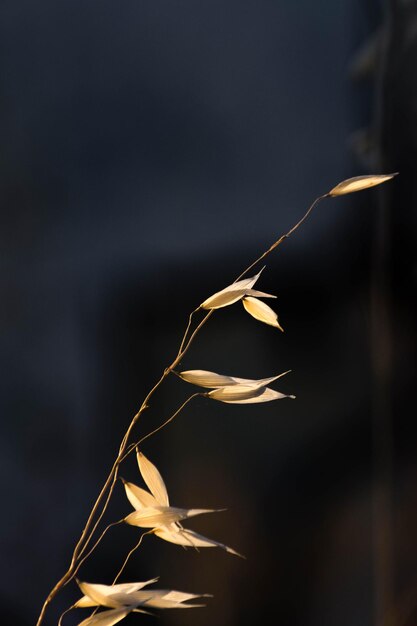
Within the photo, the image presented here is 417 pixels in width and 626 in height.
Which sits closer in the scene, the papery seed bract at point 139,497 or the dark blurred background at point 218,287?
the papery seed bract at point 139,497

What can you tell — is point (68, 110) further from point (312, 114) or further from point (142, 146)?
point (312, 114)

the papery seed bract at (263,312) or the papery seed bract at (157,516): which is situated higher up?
the papery seed bract at (263,312)

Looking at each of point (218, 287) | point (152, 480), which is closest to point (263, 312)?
point (152, 480)

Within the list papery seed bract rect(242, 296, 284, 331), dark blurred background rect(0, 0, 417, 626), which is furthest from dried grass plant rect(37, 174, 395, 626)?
dark blurred background rect(0, 0, 417, 626)

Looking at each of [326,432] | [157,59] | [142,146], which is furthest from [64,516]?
[157,59]

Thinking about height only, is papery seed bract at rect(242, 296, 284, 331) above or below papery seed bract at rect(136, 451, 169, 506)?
above

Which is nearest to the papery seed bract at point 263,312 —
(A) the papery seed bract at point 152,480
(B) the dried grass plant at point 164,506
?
(B) the dried grass plant at point 164,506

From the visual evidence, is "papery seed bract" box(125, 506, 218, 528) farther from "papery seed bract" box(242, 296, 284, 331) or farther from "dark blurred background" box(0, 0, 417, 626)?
"dark blurred background" box(0, 0, 417, 626)

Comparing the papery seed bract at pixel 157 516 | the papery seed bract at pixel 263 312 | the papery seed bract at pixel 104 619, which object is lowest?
the papery seed bract at pixel 104 619

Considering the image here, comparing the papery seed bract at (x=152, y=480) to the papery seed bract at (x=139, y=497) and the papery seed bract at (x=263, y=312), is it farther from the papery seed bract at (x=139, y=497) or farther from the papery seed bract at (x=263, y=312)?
the papery seed bract at (x=263, y=312)

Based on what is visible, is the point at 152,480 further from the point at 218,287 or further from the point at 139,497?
the point at 218,287
